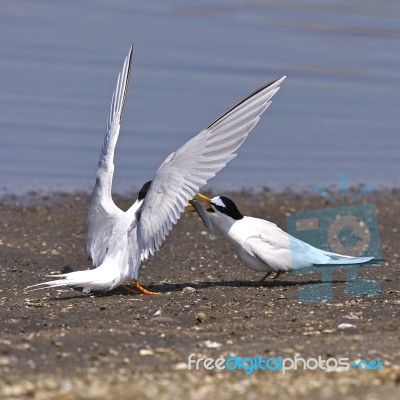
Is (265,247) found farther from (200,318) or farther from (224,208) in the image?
(200,318)

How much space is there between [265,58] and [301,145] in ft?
13.1

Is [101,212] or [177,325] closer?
[177,325]

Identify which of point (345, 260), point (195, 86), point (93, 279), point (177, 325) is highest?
point (195, 86)

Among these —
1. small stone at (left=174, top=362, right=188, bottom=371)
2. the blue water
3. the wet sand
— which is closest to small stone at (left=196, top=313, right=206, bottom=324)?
the wet sand

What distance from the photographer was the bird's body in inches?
321

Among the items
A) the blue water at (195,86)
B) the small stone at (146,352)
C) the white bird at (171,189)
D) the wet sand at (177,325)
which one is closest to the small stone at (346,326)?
the wet sand at (177,325)

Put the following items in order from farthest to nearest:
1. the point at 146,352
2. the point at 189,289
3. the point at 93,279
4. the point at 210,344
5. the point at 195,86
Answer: the point at 195,86
the point at 189,289
the point at 93,279
the point at 210,344
the point at 146,352

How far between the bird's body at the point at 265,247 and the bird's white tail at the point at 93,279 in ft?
3.45

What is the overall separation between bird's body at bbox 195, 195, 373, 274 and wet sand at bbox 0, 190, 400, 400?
166 millimetres

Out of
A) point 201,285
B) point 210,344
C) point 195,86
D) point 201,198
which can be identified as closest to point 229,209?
point 201,198

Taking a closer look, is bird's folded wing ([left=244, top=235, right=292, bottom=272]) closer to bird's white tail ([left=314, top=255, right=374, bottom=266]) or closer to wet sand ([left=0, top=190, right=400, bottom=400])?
wet sand ([left=0, top=190, right=400, bottom=400])

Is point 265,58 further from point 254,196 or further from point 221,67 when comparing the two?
point 254,196

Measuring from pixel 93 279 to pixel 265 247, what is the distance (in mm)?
1374

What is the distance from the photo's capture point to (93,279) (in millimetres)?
7492
